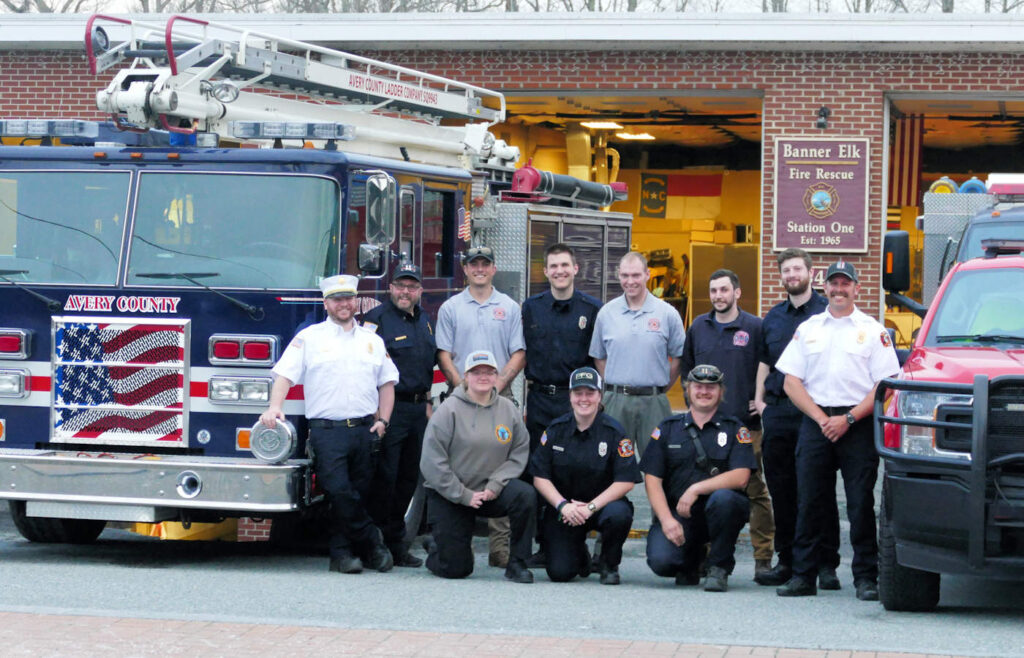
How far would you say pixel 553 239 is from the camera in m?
12.1

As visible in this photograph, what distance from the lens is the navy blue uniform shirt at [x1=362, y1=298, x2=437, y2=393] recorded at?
29.9ft

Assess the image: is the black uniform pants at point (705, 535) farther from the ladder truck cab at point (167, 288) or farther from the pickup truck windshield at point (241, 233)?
the pickup truck windshield at point (241, 233)

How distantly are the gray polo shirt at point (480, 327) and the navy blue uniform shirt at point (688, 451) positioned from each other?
1.42 metres

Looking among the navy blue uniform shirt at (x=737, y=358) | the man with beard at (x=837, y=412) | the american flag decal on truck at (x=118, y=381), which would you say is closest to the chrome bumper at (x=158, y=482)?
the american flag decal on truck at (x=118, y=381)

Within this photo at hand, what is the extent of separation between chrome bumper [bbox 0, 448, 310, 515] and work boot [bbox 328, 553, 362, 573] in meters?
0.52

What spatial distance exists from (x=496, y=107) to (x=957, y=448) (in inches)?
411

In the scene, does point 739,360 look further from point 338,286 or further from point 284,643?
point 284,643

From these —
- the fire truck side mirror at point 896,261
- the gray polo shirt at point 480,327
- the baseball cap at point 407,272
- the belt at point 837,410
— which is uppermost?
the fire truck side mirror at point 896,261

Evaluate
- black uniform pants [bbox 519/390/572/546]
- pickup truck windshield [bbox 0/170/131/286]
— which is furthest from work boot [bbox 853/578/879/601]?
pickup truck windshield [bbox 0/170/131/286]

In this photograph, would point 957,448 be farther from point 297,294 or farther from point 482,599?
point 297,294

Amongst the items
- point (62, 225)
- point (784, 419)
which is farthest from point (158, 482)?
point (784, 419)

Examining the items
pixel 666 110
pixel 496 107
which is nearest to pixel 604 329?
pixel 496 107

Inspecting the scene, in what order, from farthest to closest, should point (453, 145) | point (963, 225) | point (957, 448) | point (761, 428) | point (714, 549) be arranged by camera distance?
point (453, 145)
point (963, 225)
point (761, 428)
point (714, 549)
point (957, 448)

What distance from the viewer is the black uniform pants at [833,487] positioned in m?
8.04
